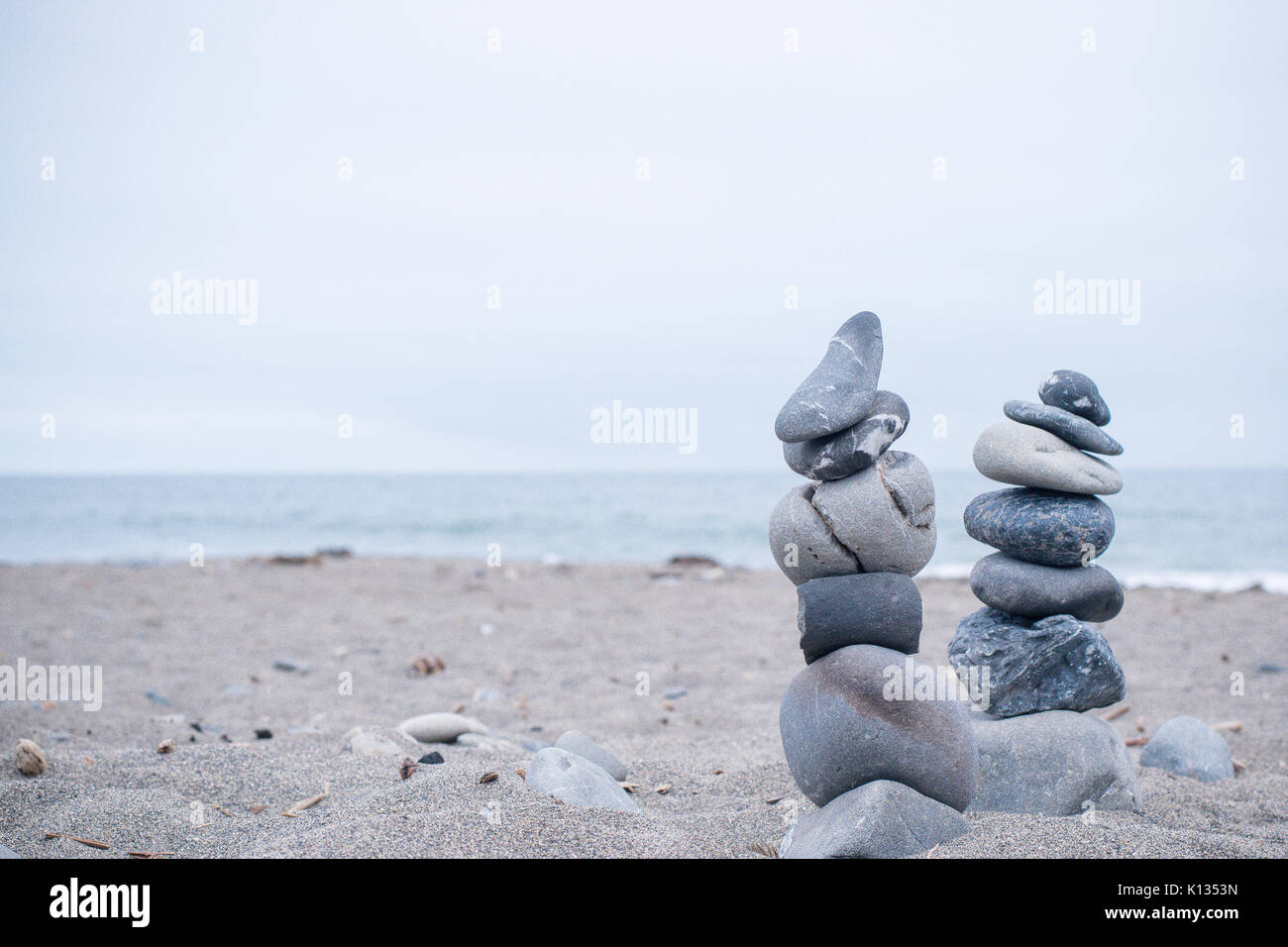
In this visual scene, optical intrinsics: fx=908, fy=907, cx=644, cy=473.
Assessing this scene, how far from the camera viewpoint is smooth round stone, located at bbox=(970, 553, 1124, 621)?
4.64 m

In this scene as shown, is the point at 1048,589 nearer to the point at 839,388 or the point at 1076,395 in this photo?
the point at 1076,395

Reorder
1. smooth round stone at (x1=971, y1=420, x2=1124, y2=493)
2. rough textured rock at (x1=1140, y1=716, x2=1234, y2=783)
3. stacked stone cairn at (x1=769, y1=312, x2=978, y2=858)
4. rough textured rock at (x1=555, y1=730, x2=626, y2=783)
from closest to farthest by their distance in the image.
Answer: stacked stone cairn at (x1=769, y1=312, x2=978, y2=858) < smooth round stone at (x1=971, y1=420, x2=1124, y2=493) < rough textured rock at (x1=555, y1=730, x2=626, y2=783) < rough textured rock at (x1=1140, y1=716, x2=1234, y2=783)

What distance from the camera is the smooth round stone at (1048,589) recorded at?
464cm

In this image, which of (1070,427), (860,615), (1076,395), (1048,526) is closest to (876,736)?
(860,615)

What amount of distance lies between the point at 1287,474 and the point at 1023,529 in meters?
56.4

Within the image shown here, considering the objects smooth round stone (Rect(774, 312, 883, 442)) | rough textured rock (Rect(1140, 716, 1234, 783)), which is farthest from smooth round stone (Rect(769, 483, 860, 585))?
rough textured rock (Rect(1140, 716, 1234, 783))

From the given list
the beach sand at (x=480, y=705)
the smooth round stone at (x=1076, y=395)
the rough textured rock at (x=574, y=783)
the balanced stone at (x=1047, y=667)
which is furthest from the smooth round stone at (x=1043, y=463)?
the rough textured rock at (x=574, y=783)

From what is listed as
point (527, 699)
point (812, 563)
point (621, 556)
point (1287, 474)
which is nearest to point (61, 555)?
point (621, 556)

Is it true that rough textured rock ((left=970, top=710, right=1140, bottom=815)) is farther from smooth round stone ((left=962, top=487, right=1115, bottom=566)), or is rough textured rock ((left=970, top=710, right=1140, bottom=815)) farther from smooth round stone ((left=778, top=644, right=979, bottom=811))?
smooth round stone ((left=962, top=487, right=1115, bottom=566))

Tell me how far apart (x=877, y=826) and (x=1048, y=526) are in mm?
1862

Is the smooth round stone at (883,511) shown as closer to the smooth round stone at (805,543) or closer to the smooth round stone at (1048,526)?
the smooth round stone at (805,543)

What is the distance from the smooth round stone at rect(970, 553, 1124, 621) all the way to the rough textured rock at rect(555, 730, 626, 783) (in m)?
2.27

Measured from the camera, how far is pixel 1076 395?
4676 mm
